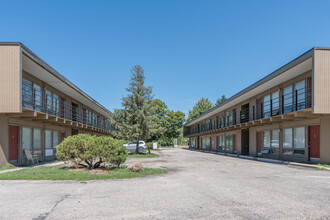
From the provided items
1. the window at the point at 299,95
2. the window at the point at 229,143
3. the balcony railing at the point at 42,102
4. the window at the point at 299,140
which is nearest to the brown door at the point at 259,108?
the window at the point at 299,140

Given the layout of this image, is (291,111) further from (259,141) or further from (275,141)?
(259,141)

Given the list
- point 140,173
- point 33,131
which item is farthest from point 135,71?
point 140,173

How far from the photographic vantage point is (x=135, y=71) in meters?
24.8

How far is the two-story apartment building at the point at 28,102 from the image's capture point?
454 inches

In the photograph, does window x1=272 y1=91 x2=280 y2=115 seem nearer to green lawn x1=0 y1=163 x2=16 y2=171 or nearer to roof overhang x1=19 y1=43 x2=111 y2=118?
roof overhang x1=19 y1=43 x2=111 y2=118

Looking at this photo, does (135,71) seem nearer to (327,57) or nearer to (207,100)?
(327,57)

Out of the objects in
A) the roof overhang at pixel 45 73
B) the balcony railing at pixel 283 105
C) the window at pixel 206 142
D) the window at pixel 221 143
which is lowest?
the window at pixel 206 142

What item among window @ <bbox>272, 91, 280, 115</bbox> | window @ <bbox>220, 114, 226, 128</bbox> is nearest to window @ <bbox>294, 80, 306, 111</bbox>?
window @ <bbox>272, 91, 280, 115</bbox>

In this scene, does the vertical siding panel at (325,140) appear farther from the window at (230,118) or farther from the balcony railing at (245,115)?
the window at (230,118)

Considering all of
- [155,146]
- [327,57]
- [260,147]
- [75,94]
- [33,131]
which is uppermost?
[327,57]

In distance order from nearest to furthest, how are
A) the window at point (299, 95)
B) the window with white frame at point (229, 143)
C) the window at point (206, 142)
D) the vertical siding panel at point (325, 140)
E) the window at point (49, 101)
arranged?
the vertical siding panel at point (325, 140) < the window at point (299, 95) < the window at point (49, 101) < the window with white frame at point (229, 143) < the window at point (206, 142)

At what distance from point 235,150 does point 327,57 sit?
640 inches

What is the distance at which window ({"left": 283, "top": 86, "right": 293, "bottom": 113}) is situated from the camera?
1691 centimetres

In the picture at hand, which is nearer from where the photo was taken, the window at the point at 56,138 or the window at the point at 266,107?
the window at the point at 56,138
